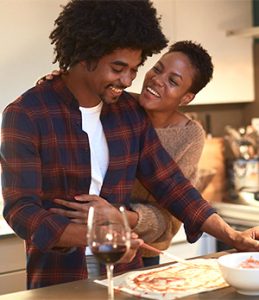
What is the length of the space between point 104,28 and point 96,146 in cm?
34

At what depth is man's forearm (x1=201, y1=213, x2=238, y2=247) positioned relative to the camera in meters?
1.84

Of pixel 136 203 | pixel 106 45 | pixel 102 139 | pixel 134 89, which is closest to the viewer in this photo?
pixel 106 45

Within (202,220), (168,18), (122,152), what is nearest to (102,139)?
(122,152)

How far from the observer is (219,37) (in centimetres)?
328

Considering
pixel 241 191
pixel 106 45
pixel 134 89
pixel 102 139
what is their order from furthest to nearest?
pixel 241 191 → pixel 134 89 → pixel 102 139 → pixel 106 45

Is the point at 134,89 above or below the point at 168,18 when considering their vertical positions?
below

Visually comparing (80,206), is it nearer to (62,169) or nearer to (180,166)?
(62,169)

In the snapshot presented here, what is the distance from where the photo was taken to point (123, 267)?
1.91 metres

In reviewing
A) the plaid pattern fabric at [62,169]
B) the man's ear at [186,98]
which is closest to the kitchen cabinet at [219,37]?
the man's ear at [186,98]

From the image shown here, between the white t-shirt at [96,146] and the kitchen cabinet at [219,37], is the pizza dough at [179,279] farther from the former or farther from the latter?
the kitchen cabinet at [219,37]

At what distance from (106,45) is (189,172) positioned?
0.59 meters

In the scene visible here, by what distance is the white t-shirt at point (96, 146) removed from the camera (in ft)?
6.21

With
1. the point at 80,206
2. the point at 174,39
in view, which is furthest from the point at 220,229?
the point at 174,39

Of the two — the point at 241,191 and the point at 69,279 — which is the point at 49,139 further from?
the point at 241,191
